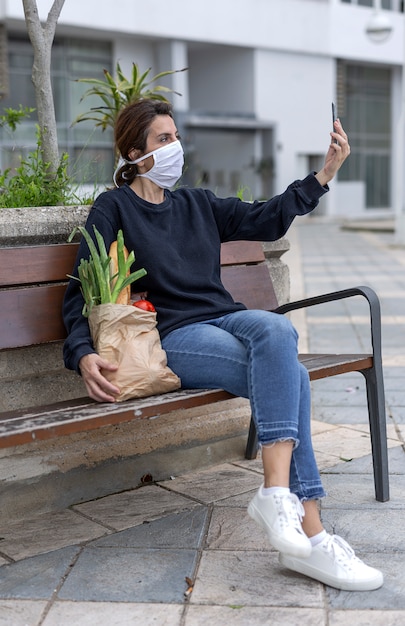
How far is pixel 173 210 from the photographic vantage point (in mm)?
3418

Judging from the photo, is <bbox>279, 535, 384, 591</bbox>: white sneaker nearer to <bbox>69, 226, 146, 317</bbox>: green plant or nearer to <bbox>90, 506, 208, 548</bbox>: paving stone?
<bbox>90, 506, 208, 548</bbox>: paving stone

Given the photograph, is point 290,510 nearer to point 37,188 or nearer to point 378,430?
point 378,430

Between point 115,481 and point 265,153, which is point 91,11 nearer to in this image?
point 265,153

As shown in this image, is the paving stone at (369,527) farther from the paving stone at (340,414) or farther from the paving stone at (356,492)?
the paving stone at (340,414)

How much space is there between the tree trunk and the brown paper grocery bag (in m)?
1.36

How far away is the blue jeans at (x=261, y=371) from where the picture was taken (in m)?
2.78

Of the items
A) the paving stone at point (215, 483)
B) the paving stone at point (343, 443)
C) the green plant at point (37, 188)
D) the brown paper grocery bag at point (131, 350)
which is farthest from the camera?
the paving stone at point (343, 443)

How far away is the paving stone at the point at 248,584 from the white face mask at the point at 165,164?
138cm

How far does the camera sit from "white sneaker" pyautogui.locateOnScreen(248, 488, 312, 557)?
2.63m

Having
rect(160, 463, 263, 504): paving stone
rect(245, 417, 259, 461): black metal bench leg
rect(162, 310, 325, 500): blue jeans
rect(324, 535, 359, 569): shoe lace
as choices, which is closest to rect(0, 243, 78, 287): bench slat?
rect(162, 310, 325, 500): blue jeans

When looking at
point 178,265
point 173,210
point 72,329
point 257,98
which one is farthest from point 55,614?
point 257,98

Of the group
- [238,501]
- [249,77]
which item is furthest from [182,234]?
[249,77]

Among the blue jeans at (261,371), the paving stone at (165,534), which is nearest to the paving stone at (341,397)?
the paving stone at (165,534)

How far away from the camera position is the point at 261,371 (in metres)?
2.84
